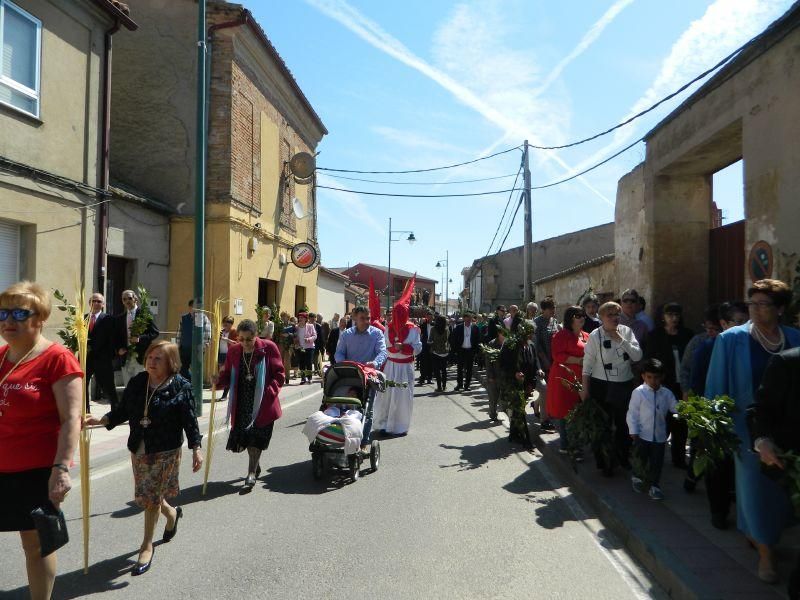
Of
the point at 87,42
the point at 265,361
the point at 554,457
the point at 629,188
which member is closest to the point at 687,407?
the point at 554,457

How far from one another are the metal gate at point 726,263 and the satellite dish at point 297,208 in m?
13.3

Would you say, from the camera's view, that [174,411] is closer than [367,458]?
Yes

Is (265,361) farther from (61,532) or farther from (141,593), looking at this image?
(61,532)

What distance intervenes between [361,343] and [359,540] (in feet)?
10.5

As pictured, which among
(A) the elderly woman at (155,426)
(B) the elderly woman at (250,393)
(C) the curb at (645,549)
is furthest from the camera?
(B) the elderly woman at (250,393)

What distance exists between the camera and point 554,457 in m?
7.49

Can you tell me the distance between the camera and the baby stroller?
20.9 ft

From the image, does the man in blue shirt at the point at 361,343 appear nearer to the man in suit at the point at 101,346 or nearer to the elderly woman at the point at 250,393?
the elderly woman at the point at 250,393

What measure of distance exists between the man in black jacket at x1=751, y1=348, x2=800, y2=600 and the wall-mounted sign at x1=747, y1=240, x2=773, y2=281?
16.5 ft

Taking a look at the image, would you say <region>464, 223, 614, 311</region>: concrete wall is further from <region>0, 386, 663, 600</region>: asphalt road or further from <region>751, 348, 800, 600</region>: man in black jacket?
<region>751, 348, 800, 600</region>: man in black jacket

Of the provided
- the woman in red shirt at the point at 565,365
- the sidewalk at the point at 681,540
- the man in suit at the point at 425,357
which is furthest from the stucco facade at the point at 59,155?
the man in suit at the point at 425,357

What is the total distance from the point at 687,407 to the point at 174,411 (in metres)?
3.54

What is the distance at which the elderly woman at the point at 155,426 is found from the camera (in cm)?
434

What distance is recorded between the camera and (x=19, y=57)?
9.64 m
